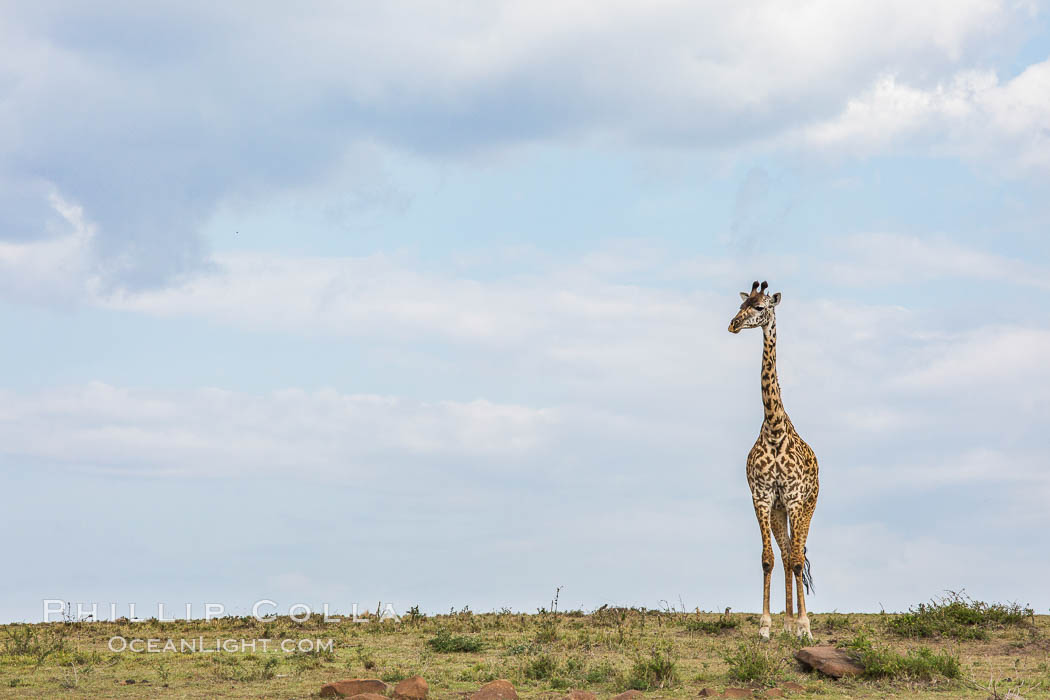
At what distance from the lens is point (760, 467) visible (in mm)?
19938

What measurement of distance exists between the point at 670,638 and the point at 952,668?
590cm

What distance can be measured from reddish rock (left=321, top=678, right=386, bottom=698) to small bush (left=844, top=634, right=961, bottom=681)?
7.41 metres

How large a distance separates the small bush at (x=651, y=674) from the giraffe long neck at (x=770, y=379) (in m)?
6.22

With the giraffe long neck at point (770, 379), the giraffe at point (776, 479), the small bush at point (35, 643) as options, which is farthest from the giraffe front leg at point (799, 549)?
the small bush at point (35, 643)

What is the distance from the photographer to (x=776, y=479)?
65.0ft

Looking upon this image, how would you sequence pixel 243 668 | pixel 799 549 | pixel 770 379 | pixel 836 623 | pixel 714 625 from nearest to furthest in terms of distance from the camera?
1. pixel 243 668
2. pixel 799 549
3. pixel 770 379
4. pixel 714 625
5. pixel 836 623

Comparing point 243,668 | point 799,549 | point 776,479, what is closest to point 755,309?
point 776,479

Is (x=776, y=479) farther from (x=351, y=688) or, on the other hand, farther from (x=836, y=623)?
(x=351, y=688)

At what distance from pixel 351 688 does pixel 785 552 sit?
9368mm

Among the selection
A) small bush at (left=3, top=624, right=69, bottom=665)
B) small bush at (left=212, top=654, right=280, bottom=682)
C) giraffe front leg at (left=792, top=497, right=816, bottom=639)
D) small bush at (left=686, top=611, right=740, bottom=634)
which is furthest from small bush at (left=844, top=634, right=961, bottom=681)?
small bush at (left=3, top=624, right=69, bottom=665)

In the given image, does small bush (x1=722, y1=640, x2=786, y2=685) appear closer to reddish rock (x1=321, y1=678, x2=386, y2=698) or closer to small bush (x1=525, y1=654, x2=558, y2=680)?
small bush (x1=525, y1=654, x2=558, y2=680)

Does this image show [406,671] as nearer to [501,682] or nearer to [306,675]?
[306,675]

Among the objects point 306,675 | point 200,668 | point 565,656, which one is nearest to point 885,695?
point 565,656

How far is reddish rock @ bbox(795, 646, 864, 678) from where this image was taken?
52.1 feet
